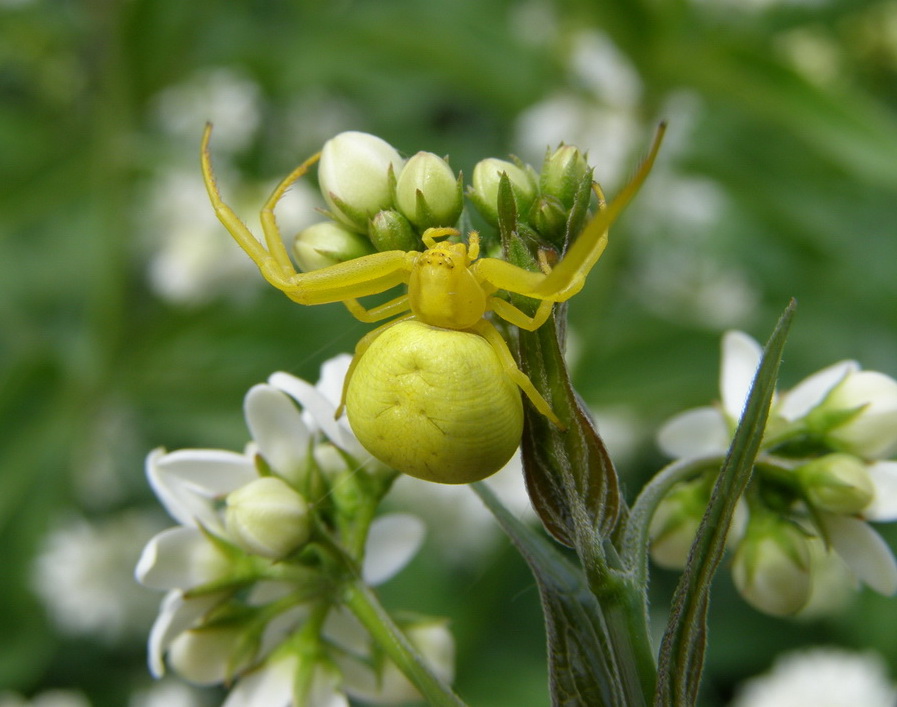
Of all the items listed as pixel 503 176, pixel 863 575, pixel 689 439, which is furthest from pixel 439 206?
pixel 863 575

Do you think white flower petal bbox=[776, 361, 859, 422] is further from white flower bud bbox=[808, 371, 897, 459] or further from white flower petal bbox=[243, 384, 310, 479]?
white flower petal bbox=[243, 384, 310, 479]

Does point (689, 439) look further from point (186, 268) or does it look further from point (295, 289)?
point (186, 268)

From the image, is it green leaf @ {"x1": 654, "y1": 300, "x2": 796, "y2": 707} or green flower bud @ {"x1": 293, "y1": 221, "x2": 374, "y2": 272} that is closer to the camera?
green leaf @ {"x1": 654, "y1": 300, "x2": 796, "y2": 707}

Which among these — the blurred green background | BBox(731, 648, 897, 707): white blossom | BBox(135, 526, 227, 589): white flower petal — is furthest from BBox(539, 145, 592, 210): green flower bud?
BBox(731, 648, 897, 707): white blossom

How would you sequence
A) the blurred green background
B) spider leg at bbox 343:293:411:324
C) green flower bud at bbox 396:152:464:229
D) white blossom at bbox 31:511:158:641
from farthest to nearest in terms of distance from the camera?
white blossom at bbox 31:511:158:641, the blurred green background, spider leg at bbox 343:293:411:324, green flower bud at bbox 396:152:464:229

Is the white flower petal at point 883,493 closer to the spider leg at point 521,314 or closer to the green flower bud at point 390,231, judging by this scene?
the spider leg at point 521,314

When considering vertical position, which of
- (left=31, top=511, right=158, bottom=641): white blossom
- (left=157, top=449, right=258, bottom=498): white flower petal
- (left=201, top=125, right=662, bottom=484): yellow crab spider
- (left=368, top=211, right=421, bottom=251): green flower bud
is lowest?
(left=31, top=511, right=158, bottom=641): white blossom
